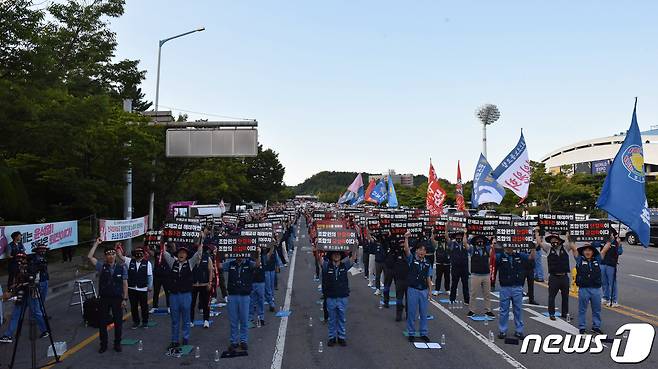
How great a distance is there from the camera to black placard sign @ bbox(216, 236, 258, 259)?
934cm

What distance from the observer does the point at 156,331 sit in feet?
34.7

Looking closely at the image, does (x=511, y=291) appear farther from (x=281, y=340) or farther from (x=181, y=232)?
(x=181, y=232)

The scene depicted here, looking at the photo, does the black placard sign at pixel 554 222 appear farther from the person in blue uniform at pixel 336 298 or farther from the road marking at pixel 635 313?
the person in blue uniform at pixel 336 298

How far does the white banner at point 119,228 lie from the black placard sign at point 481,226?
457 inches

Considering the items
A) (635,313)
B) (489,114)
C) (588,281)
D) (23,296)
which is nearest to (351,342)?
(588,281)

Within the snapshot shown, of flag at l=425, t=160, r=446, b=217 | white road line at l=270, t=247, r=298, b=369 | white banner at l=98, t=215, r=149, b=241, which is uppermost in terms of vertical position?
flag at l=425, t=160, r=446, b=217

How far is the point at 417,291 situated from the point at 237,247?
11.8ft

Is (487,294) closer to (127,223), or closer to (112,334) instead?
(112,334)

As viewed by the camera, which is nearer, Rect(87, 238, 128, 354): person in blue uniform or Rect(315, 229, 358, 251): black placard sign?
Rect(87, 238, 128, 354): person in blue uniform

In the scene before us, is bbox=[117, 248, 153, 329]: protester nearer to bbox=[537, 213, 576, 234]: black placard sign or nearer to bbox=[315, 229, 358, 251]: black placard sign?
bbox=[315, 229, 358, 251]: black placard sign

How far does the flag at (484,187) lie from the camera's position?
732 inches

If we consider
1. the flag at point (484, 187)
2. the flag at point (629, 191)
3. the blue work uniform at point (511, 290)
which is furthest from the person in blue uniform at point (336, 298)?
the flag at point (484, 187)

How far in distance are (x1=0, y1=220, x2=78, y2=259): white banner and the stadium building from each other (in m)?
101


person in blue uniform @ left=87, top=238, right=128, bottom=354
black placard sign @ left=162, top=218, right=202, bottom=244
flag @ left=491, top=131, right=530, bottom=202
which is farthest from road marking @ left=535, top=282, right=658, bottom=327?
person in blue uniform @ left=87, top=238, right=128, bottom=354
